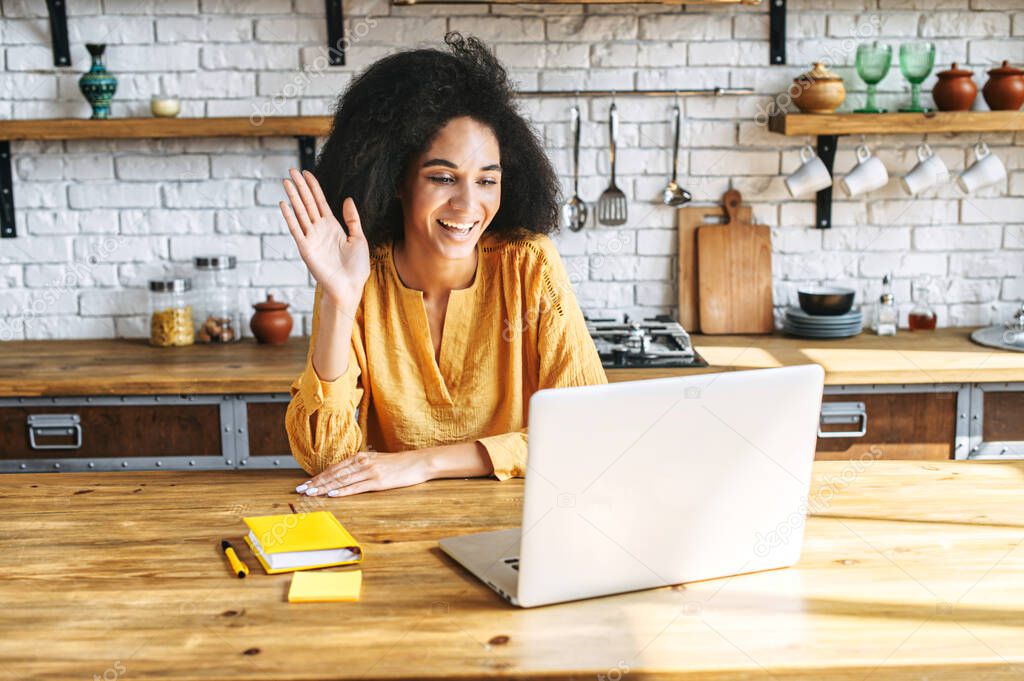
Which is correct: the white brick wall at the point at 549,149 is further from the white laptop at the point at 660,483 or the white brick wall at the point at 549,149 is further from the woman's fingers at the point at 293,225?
the white laptop at the point at 660,483

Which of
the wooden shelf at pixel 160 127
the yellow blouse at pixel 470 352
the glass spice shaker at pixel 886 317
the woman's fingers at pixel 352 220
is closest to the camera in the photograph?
the woman's fingers at pixel 352 220

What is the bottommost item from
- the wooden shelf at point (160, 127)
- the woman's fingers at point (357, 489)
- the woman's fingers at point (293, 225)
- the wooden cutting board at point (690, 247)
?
the woman's fingers at point (357, 489)

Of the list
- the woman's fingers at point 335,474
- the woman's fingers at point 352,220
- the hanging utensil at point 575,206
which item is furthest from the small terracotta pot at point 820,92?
the woman's fingers at point 335,474

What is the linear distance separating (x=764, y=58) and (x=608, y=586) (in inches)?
102

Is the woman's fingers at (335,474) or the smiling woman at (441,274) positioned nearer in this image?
the woman's fingers at (335,474)

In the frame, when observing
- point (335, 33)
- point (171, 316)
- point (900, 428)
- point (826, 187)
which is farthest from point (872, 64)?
point (171, 316)

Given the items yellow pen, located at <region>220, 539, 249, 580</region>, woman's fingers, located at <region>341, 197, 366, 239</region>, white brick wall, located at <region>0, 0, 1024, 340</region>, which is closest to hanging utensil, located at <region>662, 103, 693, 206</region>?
white brick wall, located at <region>0, 0, 1024, 340</region>

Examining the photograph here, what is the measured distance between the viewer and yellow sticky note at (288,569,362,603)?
57.2 inches

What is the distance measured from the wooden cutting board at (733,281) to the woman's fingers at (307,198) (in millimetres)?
1849

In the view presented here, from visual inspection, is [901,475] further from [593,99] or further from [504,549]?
[593,99]

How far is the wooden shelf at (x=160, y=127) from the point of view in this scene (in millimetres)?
3371

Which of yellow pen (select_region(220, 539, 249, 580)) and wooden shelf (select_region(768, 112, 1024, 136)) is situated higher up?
wooden shelf (select_region(768, 112, 1024, 136))

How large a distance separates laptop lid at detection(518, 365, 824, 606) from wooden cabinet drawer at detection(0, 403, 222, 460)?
1953 millimetres

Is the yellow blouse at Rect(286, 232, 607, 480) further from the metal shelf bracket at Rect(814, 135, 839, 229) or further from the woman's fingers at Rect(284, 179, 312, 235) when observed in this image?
the metal shelf bracket at Rect(814, 135, 839, 229)
